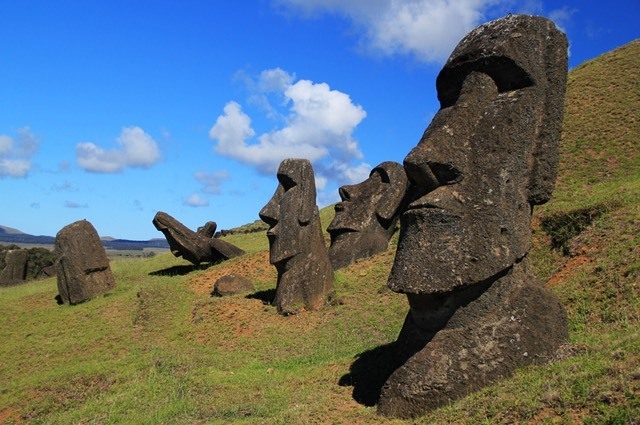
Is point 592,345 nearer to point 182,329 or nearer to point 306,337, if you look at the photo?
point 306,337

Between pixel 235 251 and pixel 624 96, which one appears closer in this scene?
pixel 235 251

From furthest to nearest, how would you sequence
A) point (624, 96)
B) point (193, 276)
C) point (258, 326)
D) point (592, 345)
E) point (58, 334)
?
point (624, 96) < point (193, 276) < point (58, 334) < point (258, 326) < point (592, 345)

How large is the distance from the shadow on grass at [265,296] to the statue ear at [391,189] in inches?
199

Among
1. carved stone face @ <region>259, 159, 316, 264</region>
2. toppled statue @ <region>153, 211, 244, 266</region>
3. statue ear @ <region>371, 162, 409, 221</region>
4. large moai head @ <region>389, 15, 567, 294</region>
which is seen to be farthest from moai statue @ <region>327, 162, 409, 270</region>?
large moai head @ <region>389, 15, 567, 294</region>

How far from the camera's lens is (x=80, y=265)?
20.9 metres

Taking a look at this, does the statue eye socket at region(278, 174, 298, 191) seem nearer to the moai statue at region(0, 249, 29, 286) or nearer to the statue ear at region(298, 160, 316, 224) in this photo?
the statue ear at region(298, 160, 316, 224)

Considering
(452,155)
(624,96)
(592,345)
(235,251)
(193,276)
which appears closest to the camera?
(592,345)

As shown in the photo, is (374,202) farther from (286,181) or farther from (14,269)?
(14,269)

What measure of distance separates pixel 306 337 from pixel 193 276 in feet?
35.0

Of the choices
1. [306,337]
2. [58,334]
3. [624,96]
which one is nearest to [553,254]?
[306,337]

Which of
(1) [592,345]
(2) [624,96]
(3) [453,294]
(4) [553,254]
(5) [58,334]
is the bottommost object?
(5) [58,334]

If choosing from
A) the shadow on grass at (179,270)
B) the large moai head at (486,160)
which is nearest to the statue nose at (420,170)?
the large moai head at (486,160)

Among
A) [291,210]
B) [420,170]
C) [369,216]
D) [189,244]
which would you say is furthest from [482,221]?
[189,244]

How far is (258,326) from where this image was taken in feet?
48.2
